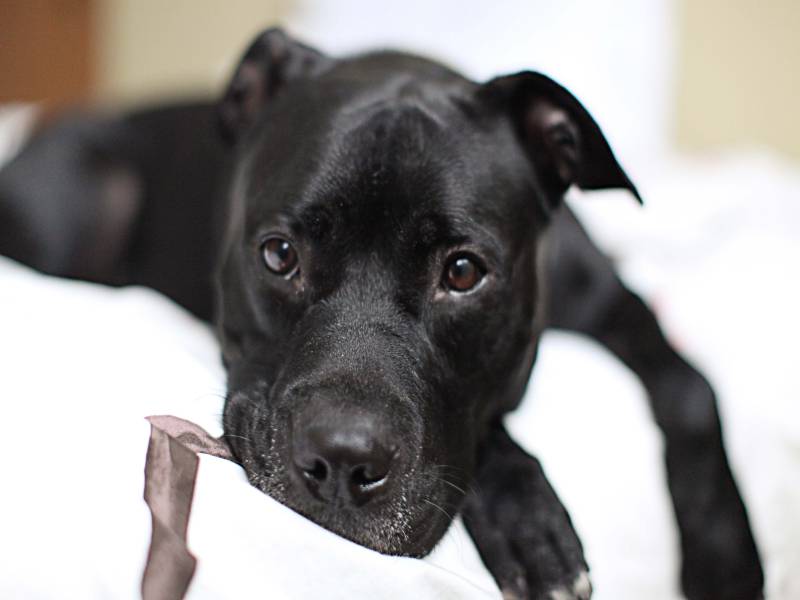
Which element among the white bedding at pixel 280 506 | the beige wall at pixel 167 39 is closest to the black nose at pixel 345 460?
the white bedding at pixel 280 506

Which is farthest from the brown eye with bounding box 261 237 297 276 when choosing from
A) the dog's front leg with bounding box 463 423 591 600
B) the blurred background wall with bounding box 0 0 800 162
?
the blurred background wall with bounding box 0 0 800 162

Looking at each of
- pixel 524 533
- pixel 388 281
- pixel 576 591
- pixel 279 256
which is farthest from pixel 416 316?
pixel 576 591

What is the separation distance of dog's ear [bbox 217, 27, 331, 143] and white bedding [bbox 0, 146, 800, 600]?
0.57 m

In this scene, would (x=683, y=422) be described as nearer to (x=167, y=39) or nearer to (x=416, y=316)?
(x=416, y=316)

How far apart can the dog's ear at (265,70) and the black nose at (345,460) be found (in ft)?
3.26

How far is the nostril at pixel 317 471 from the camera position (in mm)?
1174

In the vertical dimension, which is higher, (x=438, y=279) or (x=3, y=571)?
(x=438, y=279)

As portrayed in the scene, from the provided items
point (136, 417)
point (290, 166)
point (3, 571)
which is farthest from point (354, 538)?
point (290, 166)

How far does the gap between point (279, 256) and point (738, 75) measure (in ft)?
11.1

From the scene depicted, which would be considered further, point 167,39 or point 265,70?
point 167,39

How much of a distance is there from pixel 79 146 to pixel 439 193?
1748mm

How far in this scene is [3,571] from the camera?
956mm

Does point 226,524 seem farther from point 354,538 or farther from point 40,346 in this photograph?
point 40,346

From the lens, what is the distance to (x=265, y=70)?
1915 mm
